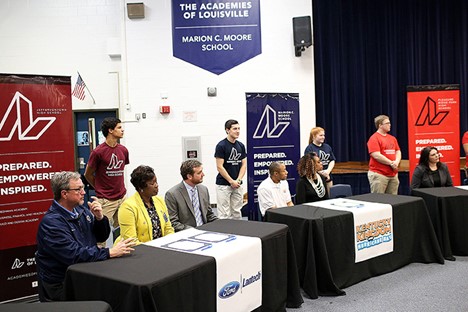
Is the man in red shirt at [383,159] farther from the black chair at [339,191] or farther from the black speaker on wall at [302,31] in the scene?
the black speaker on wall at [302,31]

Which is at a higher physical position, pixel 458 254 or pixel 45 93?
pixel 45 93

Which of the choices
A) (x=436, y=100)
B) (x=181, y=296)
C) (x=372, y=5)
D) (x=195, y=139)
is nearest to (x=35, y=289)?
(x=181, y=296)

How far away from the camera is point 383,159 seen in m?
4.98

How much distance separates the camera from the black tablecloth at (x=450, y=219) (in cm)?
410

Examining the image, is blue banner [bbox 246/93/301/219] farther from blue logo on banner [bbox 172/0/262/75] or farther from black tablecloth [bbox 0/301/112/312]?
black tablecloth [bbox 0/301/112/312]

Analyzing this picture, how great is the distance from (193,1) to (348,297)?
4.84 meters

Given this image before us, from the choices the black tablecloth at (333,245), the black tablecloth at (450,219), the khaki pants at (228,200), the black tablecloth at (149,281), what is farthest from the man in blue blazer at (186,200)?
the black tablecloth at (450,219)

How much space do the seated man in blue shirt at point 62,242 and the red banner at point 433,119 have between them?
177 inches

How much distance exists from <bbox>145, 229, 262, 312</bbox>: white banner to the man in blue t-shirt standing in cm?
194

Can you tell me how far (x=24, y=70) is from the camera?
22.4 feet

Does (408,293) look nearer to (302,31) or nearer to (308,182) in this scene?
(308,182)

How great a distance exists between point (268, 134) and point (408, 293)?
9.12 feet

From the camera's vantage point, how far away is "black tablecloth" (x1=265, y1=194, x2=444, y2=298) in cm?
321

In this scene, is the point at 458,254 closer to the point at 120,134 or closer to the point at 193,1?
the point at 120,134
